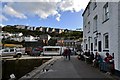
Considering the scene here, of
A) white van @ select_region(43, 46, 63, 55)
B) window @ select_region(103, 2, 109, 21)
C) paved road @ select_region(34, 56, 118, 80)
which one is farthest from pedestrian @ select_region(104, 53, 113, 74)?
white van @ select_region(43, 46, 63, 55)

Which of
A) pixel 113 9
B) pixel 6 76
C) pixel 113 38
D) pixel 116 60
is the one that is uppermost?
pixel 113 9

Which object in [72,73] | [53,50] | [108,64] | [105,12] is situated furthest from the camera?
[53,50]

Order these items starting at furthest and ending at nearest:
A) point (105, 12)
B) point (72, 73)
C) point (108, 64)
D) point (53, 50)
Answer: point (53, 50)
point (105, 12)
point (72, 73)
point (108, 64)

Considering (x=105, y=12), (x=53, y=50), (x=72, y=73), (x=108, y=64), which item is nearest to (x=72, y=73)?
(x=72, y=73)

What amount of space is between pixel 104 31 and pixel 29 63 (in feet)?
57.3

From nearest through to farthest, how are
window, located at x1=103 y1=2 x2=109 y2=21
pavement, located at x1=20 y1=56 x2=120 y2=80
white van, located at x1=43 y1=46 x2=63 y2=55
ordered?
pavement, located at x1=20 y1=56 x2=120 y2=80 < window, located at x1=103 y1=2 x2=109 y2=21 < white van, located at x1=43 y1=46 x2=63 y2=55

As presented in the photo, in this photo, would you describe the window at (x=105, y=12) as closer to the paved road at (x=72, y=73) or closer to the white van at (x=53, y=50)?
the paved road at (x=72, y=73)

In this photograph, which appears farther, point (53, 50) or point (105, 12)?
point (53, 50)

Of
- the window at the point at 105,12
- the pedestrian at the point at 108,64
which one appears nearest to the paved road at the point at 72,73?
the pedestrian at the point at 108,64

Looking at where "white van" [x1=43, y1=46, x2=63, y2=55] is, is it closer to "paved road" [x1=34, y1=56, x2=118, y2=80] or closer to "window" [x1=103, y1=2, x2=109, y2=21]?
"paved road" [x1=34, y1=56, x2=118, y2=80]

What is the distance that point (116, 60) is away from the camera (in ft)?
52.5

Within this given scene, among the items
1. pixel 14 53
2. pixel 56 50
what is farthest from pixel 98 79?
pixel 56 50

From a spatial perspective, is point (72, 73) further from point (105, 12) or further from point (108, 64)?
point (105, 12)

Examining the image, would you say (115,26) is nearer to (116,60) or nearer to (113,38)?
(113,38)
